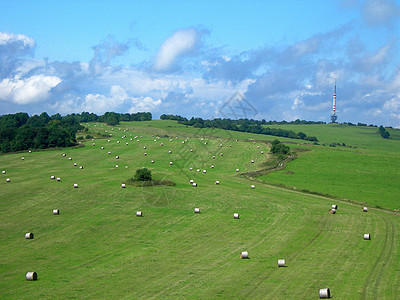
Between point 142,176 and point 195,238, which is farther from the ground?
point 142,176

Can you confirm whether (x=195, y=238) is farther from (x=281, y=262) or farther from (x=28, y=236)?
(x=28, y=236)

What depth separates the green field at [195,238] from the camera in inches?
1003

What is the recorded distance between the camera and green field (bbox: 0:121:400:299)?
25484 millimetres

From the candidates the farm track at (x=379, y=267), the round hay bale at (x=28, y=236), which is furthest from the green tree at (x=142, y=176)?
the farm track at (x=379, y=267)

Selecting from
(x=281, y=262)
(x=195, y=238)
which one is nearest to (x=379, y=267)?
(x=281, y=262)

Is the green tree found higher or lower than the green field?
higher

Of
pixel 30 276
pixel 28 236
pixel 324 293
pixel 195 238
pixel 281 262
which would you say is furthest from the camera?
pixel 195 238

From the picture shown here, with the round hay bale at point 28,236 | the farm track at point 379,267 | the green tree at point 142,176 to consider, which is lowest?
the farm track at point 379,267

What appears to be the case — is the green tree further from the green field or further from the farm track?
the farm track

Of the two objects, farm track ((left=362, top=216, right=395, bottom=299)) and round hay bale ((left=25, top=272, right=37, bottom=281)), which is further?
round hay bale ((left=25, top=272, right=37, bottom=281))

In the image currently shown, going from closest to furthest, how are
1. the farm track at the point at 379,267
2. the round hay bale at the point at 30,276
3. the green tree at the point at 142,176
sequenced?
1. the farm track at the point at 379,267
2. the round hay bale at the point at 30,276
3. the green tree at the point at 142,176

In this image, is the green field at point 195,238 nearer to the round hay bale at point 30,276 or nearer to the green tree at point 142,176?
the round hay bale at point 30,276

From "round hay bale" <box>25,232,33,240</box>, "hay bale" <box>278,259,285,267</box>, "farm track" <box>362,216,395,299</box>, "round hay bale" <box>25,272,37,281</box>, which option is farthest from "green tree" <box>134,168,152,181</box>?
"hay bale" <box>278,259,285,267</box>

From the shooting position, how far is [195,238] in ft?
121
